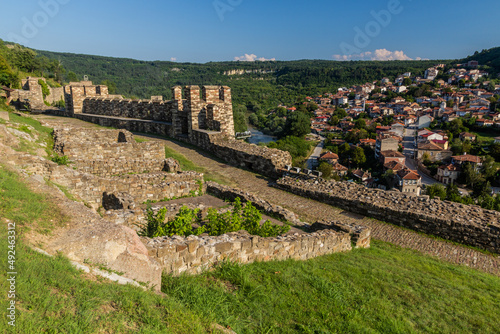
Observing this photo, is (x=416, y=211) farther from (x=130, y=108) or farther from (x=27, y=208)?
(x=130, y=108)

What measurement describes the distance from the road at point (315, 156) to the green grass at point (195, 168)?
187 ft

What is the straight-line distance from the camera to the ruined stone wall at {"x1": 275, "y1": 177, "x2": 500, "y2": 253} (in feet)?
26.1

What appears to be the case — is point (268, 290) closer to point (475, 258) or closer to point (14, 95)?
point (475, 258)

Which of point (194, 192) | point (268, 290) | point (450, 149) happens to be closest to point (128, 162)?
point (194, 192)

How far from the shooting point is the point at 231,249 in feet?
17.5

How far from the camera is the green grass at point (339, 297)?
13.8ft

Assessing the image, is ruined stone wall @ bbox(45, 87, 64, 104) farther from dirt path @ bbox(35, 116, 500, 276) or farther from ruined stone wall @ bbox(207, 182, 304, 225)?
ruined stone wall @ bbox(207, 182, 304, 225)

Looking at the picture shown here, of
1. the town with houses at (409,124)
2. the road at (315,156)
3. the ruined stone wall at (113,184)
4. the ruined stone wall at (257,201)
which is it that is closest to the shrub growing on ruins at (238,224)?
the ruined stone wall at (257,201)

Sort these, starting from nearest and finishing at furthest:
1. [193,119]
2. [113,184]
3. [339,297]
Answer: [339,297] < [113,184] < [193,119]

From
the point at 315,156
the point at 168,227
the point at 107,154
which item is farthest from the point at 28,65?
the point at 315,156

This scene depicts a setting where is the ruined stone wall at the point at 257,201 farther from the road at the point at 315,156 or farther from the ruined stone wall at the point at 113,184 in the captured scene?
the road at the point at 315,156

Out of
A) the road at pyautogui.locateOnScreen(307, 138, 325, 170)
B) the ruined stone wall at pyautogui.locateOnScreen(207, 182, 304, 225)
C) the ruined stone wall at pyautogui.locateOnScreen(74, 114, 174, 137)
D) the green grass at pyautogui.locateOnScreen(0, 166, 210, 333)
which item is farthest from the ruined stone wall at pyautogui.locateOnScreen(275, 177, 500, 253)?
the road at pyautogui.locateOnScreen(307, 138, 325, 170)

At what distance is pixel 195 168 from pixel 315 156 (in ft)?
233

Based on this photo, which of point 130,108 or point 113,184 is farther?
point 130,108
